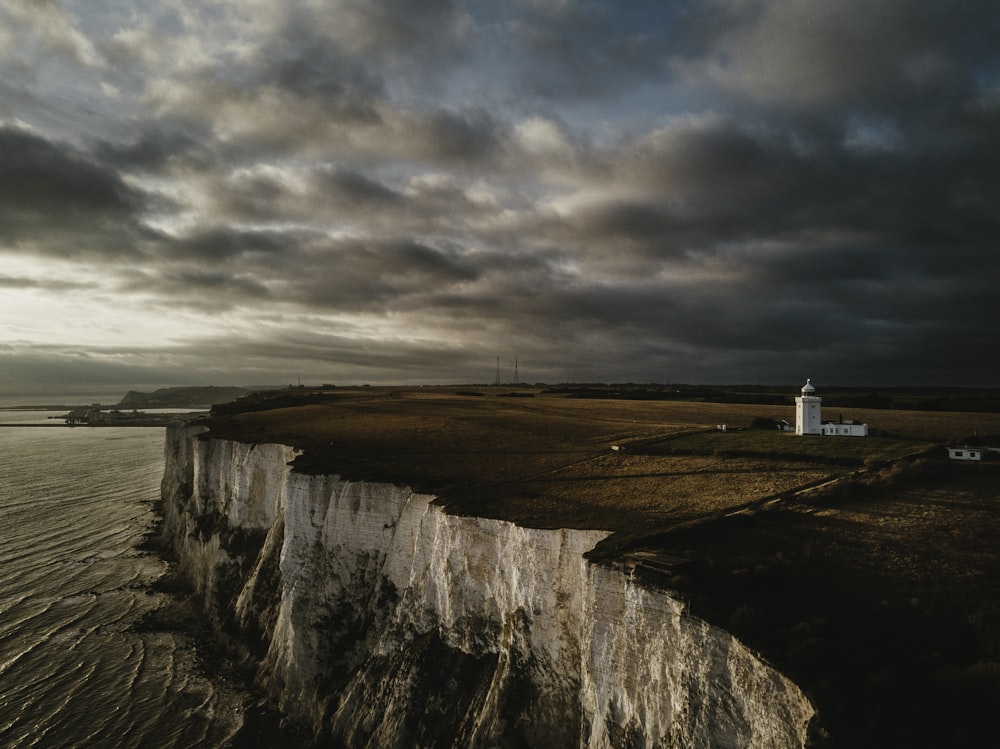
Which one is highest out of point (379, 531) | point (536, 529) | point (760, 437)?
point (760, 437)

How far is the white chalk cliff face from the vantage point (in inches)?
535

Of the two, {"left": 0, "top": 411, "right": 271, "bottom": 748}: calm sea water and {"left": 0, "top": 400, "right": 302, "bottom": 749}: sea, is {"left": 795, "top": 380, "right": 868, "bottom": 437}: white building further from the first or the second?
{"left": 0, "top": 411, "right": 271, "bottom": 748}: calm sea water

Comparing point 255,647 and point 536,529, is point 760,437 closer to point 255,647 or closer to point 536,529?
point 536,529

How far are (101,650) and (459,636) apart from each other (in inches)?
829

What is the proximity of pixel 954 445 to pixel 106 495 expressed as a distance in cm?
7643

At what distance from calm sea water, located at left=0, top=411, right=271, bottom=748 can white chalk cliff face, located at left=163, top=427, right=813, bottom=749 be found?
9.79ft

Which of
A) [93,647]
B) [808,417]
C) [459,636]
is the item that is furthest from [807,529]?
[93,647]

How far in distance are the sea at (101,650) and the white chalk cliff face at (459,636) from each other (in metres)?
2.17

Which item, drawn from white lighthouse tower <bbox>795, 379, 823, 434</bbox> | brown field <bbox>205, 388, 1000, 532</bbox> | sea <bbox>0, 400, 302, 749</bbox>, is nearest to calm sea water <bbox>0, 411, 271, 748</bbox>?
sea <bbox>0, 400, 302, 749</bbox>

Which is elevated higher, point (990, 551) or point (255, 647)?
point (990, 551)

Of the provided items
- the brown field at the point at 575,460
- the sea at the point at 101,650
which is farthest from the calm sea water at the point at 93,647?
the brown field at the point at 575,460

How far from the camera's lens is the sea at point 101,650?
872 inches

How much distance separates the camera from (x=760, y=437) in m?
33.5

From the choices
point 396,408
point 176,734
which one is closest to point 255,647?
point 176,734
